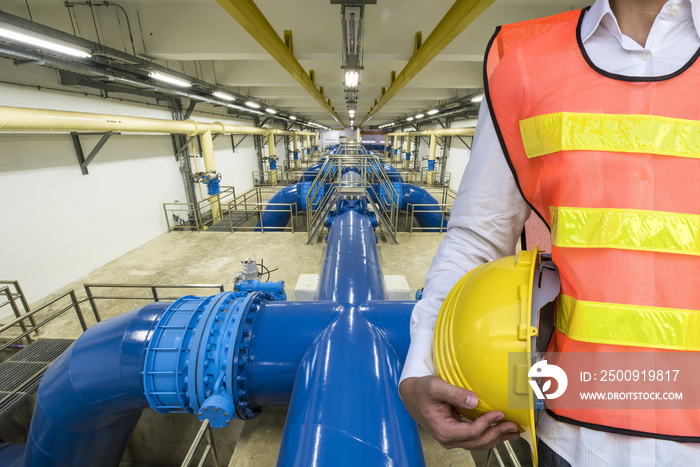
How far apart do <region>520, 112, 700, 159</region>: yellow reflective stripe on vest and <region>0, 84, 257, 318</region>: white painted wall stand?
8.20 m

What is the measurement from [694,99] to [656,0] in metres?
0.26

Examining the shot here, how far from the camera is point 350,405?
1514mm

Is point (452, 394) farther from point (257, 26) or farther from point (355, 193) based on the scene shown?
point (355, 193)

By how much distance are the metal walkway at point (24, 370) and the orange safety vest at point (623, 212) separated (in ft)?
17.7

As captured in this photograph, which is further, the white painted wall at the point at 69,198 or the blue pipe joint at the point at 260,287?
the white painted wall at the point at 69,198

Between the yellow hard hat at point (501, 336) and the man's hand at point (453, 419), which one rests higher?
the yellow hard hat at point (501, 336)

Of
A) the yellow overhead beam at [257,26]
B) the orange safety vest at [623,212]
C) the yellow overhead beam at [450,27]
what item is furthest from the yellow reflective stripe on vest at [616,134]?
the yellow overhead beam at [257,26]

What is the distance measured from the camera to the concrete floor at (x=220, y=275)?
2.80 meters

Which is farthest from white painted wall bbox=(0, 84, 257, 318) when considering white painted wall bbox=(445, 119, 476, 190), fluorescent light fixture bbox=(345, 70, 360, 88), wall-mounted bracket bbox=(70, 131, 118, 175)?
white painted wall bbox=(445, 119, 476, 190)

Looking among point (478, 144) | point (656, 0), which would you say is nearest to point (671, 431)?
point (478, 144)

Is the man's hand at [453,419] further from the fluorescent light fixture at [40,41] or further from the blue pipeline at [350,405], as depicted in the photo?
the fluorescent light fixture at [40,41]

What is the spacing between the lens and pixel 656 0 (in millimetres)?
676

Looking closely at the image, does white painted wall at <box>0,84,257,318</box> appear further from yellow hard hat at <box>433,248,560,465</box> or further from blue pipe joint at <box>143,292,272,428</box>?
yellow hard hat at <box>433,248,560,465</box>

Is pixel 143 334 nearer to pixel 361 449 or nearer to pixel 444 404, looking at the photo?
pixel 361 449
